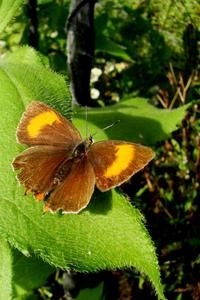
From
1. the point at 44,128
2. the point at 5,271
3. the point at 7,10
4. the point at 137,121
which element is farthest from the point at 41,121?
the point at 137,121

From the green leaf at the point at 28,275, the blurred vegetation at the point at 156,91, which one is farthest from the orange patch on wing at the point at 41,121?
the blurred vegetation at the point at 156,91

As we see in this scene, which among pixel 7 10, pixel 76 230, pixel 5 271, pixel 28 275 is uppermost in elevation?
pixel 7 10

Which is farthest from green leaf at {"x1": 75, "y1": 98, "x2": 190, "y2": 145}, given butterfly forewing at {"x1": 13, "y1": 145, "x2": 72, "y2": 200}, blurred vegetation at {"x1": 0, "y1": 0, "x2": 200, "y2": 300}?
butterfly forewing at {"x1": 13, "y1": 145, "x2": 72, "y2": 200}

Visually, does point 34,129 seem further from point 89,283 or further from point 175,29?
point 175,29

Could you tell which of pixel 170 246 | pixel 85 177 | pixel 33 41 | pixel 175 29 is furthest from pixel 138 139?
pixel 175 29

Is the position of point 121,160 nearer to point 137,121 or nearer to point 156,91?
point 137,121
